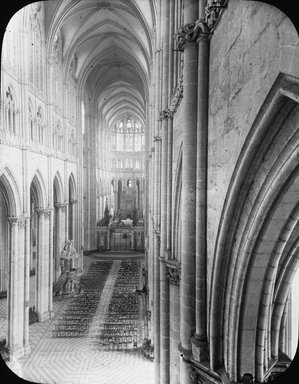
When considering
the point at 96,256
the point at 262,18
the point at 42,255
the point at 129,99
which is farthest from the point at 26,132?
the point at 129,99

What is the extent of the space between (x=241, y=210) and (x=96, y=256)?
28689 millimetres

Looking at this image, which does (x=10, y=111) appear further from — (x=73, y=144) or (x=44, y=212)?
(x=73, y=144)

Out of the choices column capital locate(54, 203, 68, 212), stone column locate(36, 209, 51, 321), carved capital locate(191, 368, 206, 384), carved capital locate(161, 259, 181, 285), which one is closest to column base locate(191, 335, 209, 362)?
carved capital locate(191, 368, 206, 384)

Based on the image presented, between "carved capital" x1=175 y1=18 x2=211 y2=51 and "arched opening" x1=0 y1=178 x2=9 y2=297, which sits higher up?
"carved capital" x1=175 y1=18 x2=211 y2=51

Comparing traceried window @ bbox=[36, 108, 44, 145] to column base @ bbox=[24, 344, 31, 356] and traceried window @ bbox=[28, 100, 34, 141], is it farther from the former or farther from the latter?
column base @ bbox=[24, 344, 31, 356]

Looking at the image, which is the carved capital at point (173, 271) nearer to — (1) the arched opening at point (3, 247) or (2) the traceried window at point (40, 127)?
(2) the traceried window at point (40, 127)

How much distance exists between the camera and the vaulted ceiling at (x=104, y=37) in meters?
18.2

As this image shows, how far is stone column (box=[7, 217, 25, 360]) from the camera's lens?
1388 cm

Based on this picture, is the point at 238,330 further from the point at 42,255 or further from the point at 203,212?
the point at 42,255

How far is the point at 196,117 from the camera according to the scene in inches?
197

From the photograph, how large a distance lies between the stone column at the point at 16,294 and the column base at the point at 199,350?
11177 mm

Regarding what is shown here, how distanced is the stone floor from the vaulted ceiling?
47.4ft

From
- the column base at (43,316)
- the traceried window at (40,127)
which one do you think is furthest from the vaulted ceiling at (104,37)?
the column base at (43,316)

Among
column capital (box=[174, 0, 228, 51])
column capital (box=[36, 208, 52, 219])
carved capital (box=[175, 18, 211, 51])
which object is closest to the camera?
column capital (box=[174, 0, 228, 51])
